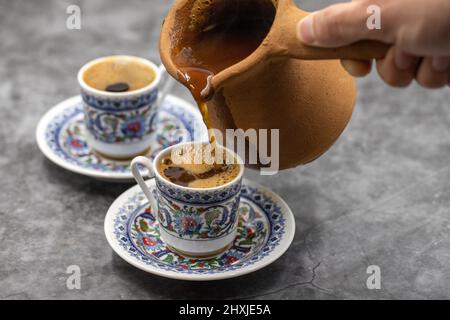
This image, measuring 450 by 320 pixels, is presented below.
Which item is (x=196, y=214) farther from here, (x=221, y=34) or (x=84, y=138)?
(x=84, y=138)

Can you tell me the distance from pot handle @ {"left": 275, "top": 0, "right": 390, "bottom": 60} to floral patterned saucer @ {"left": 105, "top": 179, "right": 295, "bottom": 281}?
326 millimetres

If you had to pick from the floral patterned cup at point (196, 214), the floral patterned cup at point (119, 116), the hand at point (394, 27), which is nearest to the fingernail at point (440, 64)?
the hand at point (394, 27)

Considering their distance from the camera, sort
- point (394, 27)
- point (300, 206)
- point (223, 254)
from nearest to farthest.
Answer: point (394, 27) → point (223, 254) → point (300, 206)

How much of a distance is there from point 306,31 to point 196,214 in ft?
1.14

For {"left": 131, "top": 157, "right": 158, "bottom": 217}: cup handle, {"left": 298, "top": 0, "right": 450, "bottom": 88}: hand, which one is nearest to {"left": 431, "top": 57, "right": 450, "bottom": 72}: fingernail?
{"left": 298, "top": 0, "right": 450, "bottom": 88}: hand

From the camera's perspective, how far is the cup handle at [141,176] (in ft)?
4.33

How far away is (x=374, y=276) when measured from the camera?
4.24 ft

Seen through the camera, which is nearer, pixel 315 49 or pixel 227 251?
pixel 315 49

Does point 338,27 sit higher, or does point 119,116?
point 338,27

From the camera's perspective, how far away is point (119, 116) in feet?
5.01

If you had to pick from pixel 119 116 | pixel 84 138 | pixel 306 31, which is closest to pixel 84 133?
pixel 84 138

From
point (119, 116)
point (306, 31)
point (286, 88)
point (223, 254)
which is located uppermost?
point (306, 31)

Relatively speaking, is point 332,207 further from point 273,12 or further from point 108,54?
point 108,54

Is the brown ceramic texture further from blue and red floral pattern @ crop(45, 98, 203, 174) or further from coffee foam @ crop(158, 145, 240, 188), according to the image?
blue and red floral pattern @ crop(45, 98, 203, 174)
